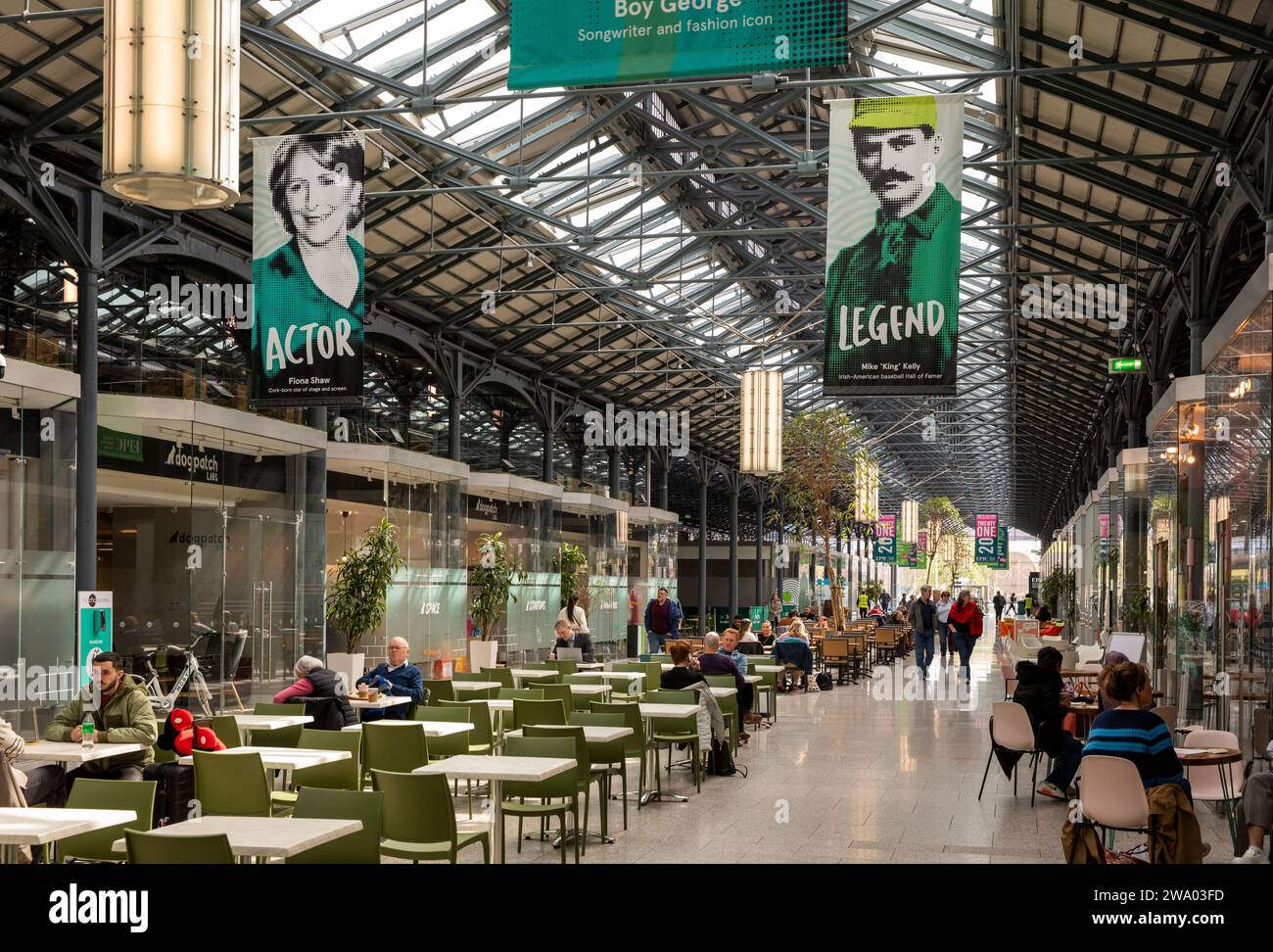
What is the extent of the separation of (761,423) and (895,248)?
6172mm

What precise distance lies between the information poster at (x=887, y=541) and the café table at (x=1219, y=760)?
3548 centimetres

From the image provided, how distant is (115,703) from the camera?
27.1 ft

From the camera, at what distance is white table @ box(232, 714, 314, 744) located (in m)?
9.08

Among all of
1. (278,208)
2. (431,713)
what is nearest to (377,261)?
(278,208)

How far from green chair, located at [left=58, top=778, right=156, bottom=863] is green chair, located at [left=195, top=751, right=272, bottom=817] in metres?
0.69

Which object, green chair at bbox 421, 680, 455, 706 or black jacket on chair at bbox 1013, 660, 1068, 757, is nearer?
black jacket on chair at bbox 1013, 660, 1068, 757

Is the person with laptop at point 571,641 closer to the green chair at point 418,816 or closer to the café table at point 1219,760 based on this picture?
the café table at point 1219,760

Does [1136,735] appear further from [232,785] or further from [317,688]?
[317,688]

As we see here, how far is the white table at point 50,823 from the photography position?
5.20 m

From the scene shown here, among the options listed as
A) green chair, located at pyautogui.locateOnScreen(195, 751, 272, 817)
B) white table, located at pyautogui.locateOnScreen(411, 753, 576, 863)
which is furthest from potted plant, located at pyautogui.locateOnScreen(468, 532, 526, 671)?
green chair, located at pyautogui.locateOnScreen(195, 751, 272, 817)

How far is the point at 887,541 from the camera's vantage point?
45.5 m

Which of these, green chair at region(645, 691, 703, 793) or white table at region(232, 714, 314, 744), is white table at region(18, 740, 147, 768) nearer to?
white table at region(232, 714, 314, 744)

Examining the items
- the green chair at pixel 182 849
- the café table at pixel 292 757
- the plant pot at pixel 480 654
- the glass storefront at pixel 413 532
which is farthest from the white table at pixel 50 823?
the plant pot at pixel 480 654
